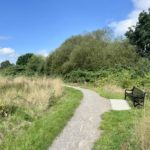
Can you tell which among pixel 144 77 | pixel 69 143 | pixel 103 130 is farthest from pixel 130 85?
pixel 69 143

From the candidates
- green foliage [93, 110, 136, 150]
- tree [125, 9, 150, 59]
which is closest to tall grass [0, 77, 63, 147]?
green foliage [93, 110, 136, 150]

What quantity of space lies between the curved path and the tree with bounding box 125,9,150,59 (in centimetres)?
3334

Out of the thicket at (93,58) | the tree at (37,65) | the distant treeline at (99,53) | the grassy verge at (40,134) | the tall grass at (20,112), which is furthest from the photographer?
the tree at (37,65)

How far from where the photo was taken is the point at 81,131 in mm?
10922

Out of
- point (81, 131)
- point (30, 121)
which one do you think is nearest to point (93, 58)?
point (30, 121)

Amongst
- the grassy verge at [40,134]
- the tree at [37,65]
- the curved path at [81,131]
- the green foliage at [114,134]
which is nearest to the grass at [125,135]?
the green foliage at [114,134]

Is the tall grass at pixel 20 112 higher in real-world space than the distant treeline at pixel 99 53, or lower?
lower

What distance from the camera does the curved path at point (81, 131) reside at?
364 inches

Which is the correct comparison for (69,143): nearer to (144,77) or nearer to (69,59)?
(144,77)

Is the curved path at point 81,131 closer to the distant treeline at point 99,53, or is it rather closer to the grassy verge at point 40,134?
the grassy verge at point 40,134

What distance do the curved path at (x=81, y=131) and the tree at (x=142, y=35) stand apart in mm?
33336

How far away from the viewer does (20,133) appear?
10234 millimetres

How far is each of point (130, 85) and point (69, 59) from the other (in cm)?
1938

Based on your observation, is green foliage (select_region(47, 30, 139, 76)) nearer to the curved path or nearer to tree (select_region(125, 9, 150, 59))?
tree (select_region(125, 9, 150, 59))
